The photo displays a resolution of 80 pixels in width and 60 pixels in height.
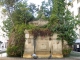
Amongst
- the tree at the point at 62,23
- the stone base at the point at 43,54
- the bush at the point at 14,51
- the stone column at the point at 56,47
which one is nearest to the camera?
the stone base at the point at 43,54

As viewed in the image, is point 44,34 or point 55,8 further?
point 55,8

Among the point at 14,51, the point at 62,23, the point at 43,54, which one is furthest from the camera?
the point at 62,23

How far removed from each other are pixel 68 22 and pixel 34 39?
3.66 m

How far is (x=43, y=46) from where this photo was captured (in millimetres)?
19672

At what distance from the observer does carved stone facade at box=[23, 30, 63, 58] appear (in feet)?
63.9

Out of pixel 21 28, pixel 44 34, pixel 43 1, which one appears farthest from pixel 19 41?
pixel 43 1

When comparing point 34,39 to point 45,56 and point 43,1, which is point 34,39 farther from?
point 43,1

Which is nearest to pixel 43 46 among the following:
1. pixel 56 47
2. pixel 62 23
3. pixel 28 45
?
pixel 56 47

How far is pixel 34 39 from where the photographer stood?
19.7m

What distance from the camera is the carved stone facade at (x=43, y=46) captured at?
19484mm

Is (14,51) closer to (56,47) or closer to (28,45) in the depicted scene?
(28,45)

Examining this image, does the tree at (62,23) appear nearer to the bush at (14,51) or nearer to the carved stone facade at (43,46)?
the carved stone facade at (43,46)

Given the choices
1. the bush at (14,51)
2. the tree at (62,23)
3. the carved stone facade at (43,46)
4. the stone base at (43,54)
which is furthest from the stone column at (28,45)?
the tree at (62,23)

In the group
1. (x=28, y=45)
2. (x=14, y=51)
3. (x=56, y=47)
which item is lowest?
(x=14, y=51)
